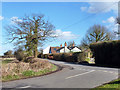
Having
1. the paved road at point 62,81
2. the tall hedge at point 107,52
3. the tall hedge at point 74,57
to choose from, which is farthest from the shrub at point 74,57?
the paved road at point 62,81

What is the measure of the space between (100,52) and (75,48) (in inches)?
2019

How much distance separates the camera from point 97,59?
73.7ft

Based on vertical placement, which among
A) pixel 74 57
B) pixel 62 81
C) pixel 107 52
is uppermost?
pixel 107 52

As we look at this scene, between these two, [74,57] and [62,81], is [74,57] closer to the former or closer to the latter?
[74,57]

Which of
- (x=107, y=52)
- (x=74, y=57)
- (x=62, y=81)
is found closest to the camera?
(x=62, y=81)

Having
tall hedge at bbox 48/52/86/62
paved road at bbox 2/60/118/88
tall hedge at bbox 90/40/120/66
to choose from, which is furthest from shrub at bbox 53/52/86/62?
paved road at bbox 2/60/118/88

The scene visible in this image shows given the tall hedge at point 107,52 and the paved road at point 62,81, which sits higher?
the tall hedge at point 107,52

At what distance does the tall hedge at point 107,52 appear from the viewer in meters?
18.9

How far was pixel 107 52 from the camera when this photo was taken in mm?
20500

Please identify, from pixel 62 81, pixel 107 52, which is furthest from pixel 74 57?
pixel 62 81

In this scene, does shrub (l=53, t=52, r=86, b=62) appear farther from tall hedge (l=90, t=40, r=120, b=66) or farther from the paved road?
the paved road

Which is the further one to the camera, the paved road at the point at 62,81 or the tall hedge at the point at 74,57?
the tall hedge at the point at 74,57

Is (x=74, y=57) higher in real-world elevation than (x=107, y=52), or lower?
lower

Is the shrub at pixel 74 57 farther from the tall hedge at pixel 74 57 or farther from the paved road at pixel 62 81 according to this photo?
the paved road at pixel 62 81
